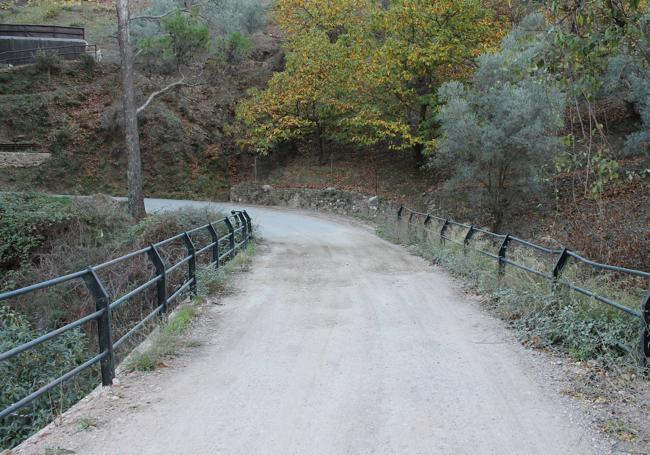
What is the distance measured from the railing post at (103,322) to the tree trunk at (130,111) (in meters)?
14.5

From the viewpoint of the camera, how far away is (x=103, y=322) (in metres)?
5.53

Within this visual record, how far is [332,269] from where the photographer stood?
13.5m

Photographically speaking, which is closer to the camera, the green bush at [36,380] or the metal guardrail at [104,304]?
the metal guardrail at [104,304]

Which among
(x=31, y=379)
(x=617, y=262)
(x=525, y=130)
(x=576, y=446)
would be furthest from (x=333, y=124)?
(x=576, y=446)

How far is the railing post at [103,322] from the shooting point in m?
5.45

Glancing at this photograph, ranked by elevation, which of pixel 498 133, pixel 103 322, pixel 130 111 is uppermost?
pixel 130 111

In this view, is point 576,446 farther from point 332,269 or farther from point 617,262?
point 332,269

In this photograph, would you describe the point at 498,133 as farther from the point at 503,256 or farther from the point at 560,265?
the point at 560,265

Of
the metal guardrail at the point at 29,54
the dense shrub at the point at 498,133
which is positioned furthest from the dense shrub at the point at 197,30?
the dense shrub at the point at 498,133

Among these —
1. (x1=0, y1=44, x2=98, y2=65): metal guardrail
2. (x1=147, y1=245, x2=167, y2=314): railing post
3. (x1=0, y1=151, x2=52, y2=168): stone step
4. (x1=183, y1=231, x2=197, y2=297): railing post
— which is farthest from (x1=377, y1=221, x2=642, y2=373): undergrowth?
(x1=0, y1=44, x2=98, y2=65): metal guardrail

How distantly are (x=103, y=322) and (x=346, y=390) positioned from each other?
255 centimetres

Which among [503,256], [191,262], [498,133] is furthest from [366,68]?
[191,262]

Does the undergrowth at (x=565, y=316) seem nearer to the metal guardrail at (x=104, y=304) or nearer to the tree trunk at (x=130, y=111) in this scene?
the metal guardrail at (x=104, y=304)

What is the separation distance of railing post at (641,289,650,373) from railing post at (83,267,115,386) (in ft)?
18.0
